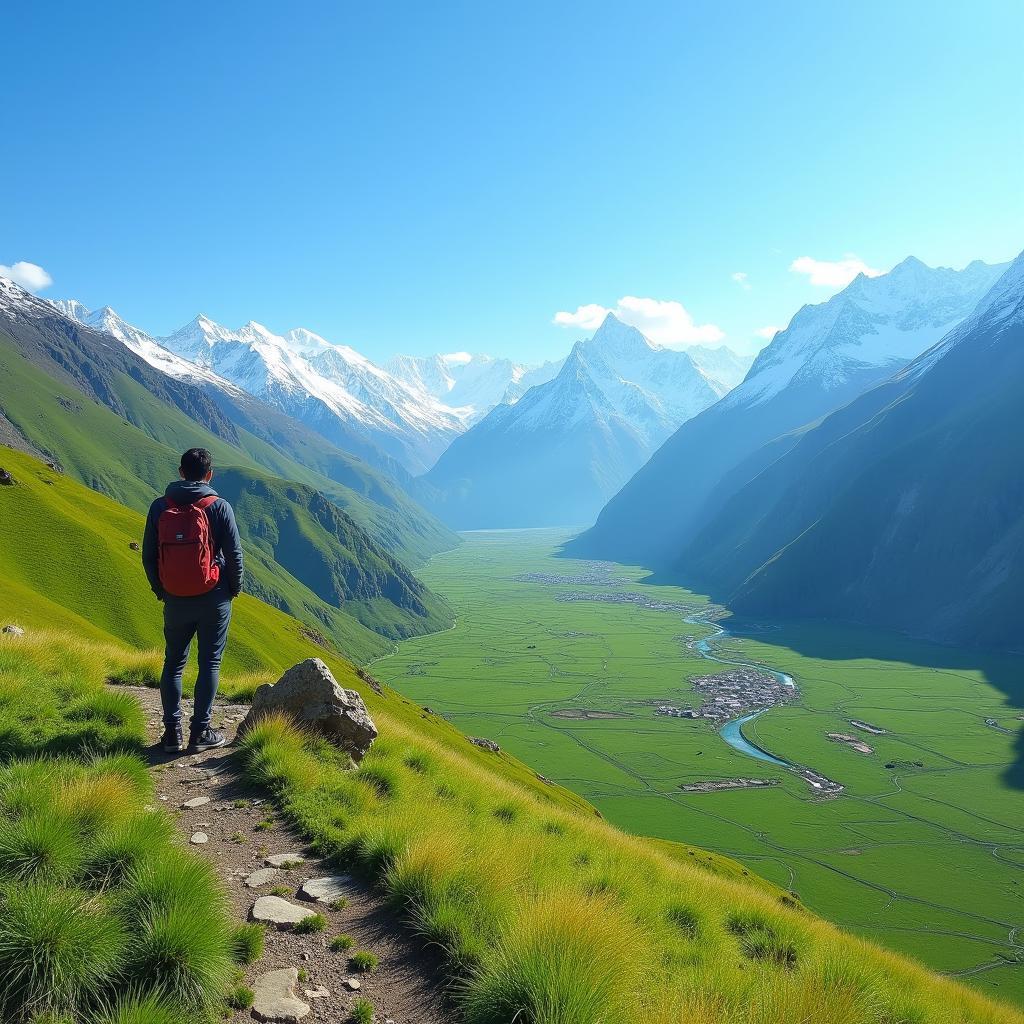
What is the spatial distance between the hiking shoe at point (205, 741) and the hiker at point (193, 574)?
19 millimetres

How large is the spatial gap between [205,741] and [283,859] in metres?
4.64

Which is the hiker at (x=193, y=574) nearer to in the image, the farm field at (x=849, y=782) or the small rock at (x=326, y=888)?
the small rock at (x=326, y=888)

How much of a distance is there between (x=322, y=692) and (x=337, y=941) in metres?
7.39

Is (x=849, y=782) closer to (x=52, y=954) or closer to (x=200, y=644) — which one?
(x=200, y=644)

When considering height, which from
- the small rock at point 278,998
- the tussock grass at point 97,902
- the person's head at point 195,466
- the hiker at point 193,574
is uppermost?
the person's head at point 195,466

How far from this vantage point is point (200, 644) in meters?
12.8

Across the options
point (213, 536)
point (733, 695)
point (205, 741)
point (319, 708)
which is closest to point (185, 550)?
point (213, 536)

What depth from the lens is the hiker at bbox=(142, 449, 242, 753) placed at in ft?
39.5

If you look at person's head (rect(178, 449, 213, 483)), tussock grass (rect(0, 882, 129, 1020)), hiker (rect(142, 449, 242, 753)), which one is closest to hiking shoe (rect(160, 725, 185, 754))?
hiker (rect(142, 449, 242, 753))

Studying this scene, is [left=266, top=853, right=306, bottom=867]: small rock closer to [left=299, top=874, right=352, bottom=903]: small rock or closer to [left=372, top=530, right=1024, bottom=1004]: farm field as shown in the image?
[left=299, top=874, right=352, bottom=903]: small rock

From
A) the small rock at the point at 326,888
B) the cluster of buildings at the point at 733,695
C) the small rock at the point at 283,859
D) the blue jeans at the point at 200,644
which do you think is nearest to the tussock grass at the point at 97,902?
the small rock at the point at 283,859

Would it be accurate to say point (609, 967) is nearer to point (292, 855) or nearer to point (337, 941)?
point (337, 941)

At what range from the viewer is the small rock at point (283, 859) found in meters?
9.60

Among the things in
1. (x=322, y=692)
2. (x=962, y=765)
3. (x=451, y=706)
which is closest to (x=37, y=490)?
(x=451, y=706)
